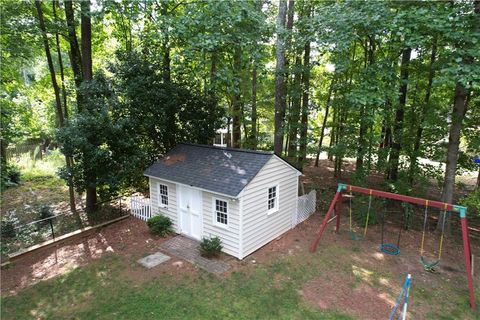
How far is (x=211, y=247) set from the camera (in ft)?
26.9

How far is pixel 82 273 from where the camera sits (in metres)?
7.53

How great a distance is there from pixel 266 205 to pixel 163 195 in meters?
3.95

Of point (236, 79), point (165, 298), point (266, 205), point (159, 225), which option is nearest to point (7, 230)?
point (159, 225)

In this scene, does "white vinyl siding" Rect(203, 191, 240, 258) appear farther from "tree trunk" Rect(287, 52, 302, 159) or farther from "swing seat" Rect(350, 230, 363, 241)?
"tree trunk" Rect(287, 52, 302, 159)

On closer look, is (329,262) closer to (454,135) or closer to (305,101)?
(454,135)

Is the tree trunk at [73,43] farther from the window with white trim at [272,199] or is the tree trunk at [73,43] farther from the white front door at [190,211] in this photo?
the window with white trim at [272,199]

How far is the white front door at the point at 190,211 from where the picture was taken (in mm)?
9039

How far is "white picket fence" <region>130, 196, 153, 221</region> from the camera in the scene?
1082cm

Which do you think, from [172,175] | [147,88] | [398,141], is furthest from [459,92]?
[147,88]

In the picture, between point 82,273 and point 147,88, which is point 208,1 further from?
point 82,273

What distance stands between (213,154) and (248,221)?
116 inches

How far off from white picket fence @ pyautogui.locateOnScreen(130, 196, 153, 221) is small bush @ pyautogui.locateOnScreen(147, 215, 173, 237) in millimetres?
994

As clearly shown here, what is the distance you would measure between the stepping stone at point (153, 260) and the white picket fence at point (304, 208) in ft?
16.5

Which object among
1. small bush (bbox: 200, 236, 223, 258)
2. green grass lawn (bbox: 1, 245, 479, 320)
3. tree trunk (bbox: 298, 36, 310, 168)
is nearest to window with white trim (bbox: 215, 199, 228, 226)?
small bush (bbox: 200, 236, 223, 258)
